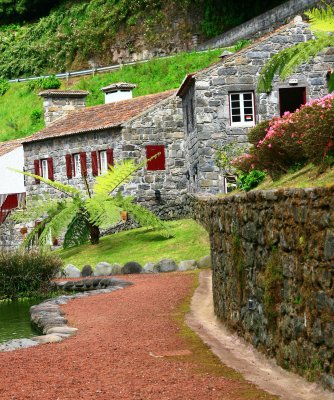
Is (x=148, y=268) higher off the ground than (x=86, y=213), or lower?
lower

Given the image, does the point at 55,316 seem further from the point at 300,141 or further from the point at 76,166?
the point at 76,166

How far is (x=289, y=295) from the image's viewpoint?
1122 centimetres

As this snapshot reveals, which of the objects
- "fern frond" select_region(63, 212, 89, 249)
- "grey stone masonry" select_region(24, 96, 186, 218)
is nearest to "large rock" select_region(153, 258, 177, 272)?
"fern frond" select_region(63, 212, 89, 249)

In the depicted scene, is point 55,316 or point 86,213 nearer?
point 55,316

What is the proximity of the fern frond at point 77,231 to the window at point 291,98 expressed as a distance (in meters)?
8.44

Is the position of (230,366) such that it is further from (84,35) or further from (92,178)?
(84,35)

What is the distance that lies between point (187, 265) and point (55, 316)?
378 inches

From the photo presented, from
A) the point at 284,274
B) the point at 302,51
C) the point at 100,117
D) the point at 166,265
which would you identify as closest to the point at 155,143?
the point at 100,117

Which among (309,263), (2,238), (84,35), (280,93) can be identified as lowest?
Result: (2,238)

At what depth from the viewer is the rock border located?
14.7 metres

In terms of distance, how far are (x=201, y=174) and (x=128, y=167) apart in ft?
9.23

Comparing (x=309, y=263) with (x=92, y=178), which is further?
(x=92, y=178)

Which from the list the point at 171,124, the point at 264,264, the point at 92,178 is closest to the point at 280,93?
the point at 171,124

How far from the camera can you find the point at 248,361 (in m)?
12.4
